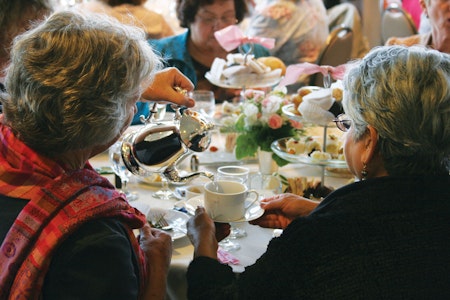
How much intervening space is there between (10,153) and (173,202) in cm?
73

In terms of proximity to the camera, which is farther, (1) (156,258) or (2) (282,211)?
(2) (282,211)

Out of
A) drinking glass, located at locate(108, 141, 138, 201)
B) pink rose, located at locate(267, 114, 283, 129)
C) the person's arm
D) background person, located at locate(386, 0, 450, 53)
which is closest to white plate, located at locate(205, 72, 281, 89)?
pink rose, located at locate(267, 114, 283, 129)

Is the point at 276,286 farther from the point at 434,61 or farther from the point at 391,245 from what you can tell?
the point at 434,61

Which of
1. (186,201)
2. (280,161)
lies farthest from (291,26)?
(186,201)

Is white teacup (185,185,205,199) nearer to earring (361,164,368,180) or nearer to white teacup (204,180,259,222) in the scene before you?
white teacup (204,180,259,222)

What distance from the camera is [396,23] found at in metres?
4.59

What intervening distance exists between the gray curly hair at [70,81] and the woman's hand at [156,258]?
30 centimetres

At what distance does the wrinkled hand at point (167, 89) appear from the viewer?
1.49 metres

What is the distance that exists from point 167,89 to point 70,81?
503 mm

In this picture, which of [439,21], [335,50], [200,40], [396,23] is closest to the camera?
Result: [439,21]

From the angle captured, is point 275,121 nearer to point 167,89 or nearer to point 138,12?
point 167,89

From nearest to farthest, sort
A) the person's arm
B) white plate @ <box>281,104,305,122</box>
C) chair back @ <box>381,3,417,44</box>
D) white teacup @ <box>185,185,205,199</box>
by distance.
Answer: the person's arm < white teacup @ <box>185,185,205,199</box> < white plate @ <box>281,104,305,122</box> < chair back @ <box>381,3,417,44</box>

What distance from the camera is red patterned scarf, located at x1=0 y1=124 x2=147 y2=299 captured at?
1002 mm

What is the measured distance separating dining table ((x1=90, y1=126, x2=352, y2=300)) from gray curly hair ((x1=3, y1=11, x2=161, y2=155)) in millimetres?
462
